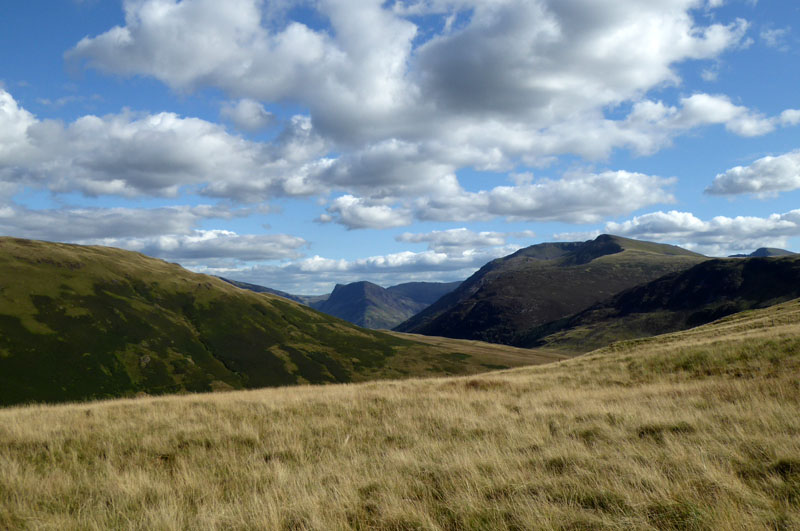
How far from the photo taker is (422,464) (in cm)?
712

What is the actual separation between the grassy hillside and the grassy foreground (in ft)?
432

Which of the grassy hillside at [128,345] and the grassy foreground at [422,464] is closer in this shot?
the grassy foreground at [422,464]

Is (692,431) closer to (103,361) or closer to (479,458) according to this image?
(479,458)

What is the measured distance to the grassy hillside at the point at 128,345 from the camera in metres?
124

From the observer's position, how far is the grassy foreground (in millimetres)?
5121

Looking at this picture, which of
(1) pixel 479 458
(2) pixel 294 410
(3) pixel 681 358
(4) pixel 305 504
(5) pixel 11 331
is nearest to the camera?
(4) pixel 305 504

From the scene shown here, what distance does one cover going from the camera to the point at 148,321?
164m

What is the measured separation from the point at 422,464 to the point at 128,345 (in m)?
169

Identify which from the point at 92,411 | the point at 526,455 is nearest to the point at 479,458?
the point at 526,455

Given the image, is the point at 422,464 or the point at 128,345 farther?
the point at 128,345

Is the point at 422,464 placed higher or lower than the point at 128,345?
higher

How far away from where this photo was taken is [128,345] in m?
146

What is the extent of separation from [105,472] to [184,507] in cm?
269

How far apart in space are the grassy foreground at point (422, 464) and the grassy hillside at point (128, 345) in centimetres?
13162
